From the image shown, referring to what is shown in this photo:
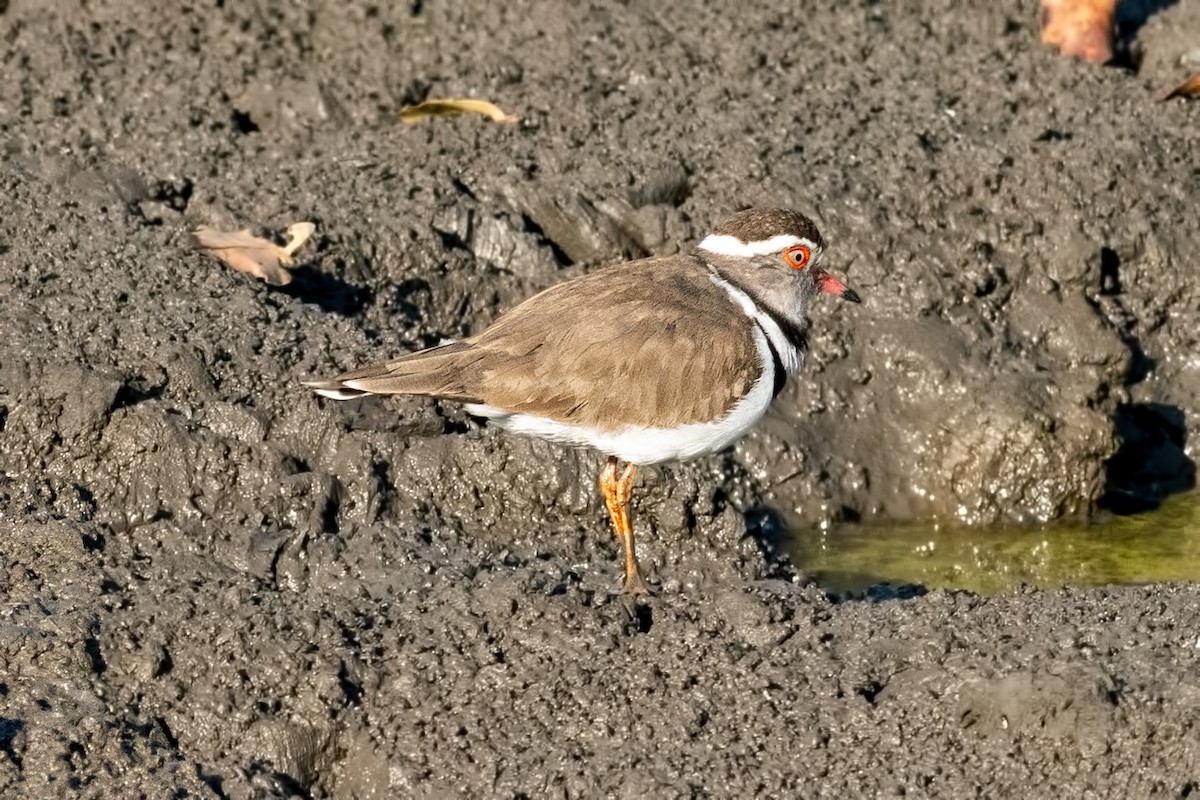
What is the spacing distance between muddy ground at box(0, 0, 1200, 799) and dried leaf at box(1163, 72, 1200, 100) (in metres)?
0.10

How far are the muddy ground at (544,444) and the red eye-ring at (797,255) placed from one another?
42.9 inches

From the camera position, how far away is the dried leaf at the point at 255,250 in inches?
344

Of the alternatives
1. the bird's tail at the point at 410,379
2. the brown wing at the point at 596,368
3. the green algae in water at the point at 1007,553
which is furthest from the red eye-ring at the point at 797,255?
the green algae in water at the point at 1007,553

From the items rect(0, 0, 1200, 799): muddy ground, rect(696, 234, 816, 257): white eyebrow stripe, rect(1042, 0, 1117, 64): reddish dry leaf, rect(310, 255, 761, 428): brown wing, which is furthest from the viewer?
rect(1042, 0, 1117, 64): reddish dry leaf

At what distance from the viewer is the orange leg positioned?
7.39 metres

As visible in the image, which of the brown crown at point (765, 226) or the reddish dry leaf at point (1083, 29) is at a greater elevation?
the reddish dry leaf at point (1083, 29)

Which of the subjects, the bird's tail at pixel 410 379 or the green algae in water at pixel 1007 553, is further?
the green algae in water at pixel 1007 553

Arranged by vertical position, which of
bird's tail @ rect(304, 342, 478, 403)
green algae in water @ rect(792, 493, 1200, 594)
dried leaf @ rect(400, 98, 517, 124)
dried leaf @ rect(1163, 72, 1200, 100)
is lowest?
green algae in water @ rect(792, 493, 1200, 594)

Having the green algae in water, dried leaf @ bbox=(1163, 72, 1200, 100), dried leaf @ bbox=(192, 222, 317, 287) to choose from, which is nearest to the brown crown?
the green algae in water

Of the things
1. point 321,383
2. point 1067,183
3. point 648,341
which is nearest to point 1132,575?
point 1067,183

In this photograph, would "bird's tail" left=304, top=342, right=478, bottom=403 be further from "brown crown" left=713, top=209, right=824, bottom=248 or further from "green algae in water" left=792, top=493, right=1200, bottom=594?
"green algae in water" left=792, top=493, right=1200, bottom=594

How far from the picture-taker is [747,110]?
10.3 m

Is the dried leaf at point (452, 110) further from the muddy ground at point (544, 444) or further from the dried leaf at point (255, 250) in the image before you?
the dried leaf at point (255, 250)

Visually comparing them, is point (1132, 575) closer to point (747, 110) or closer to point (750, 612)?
point (750, 612)
